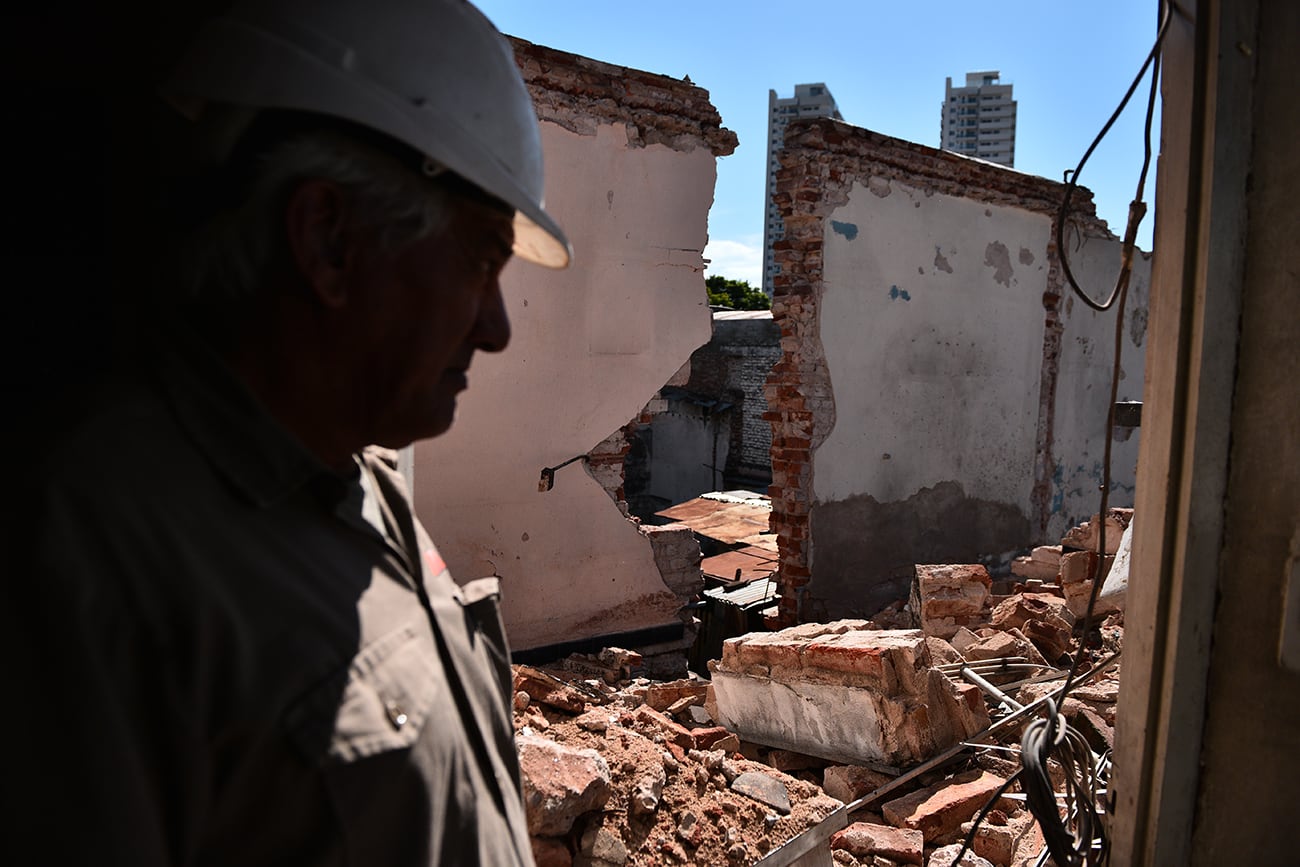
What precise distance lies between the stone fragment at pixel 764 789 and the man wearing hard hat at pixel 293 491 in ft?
5.81

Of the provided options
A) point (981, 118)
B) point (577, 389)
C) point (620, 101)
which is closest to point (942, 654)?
point (577, 389)

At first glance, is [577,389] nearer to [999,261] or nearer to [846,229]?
[846,229]

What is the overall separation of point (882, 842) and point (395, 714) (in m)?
2.60

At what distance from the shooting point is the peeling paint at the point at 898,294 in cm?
743

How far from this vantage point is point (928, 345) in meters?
7.78

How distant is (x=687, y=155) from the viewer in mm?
5918

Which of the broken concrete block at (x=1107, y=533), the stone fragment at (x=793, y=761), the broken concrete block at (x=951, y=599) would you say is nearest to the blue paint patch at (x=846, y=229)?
the broken concrete block at (x=951, y=599)

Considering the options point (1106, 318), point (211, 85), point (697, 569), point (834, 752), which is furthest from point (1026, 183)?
point (211, 85)

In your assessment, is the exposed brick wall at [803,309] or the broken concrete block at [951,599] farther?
the exposed brick wall at [803,309]

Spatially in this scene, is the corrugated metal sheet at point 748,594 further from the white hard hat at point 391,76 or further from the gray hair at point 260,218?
the gray hair at point 260,218

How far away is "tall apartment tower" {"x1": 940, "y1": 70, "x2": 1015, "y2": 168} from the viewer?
45812mm

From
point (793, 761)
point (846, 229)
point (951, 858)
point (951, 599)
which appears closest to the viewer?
point (951, 858)

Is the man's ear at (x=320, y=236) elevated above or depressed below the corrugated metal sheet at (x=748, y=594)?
above

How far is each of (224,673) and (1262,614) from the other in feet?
6.34
